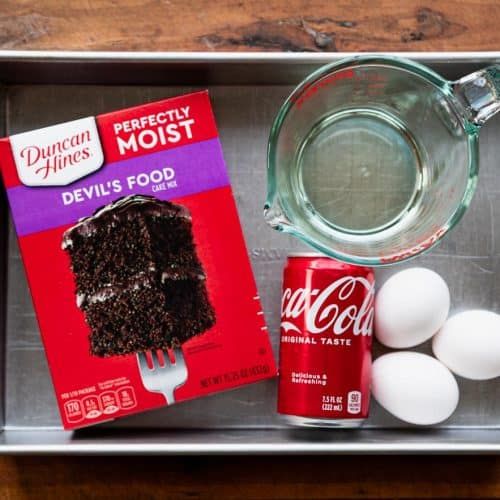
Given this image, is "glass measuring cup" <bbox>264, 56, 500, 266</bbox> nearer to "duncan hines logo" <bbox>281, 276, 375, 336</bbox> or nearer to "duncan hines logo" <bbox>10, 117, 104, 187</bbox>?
"duncan hines logo" <bbox>281, 276, 375, 336</bbox>

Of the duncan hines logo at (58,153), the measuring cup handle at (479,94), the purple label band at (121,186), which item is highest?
the measuring cup handle at (479,94)

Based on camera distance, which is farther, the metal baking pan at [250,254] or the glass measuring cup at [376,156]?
the metal baking pan at [250,254]

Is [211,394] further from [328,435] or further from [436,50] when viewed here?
[436,50]

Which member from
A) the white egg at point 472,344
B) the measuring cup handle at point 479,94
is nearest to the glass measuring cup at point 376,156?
the measuring cup handle at point 479,94

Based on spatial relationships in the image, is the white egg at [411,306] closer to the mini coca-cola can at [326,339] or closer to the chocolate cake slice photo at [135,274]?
the mini coca-cola can at [326,339]

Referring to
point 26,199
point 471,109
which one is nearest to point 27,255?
point 26,199

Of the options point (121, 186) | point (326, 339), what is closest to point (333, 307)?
point (326, 339)
